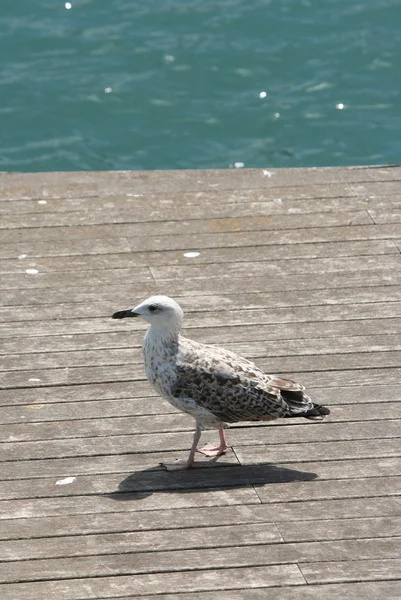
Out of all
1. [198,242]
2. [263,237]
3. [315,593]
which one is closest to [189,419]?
[315,593]

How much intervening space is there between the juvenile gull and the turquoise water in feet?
24.0

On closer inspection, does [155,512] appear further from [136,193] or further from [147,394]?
[136,193]

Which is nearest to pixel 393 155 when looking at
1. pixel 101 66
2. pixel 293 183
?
pixel 101 66

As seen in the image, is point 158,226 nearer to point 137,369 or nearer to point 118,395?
point 137,369

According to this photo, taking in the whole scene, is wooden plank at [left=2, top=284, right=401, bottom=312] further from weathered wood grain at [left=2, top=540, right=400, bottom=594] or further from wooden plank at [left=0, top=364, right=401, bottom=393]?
weathered wood grain at [left=2, top=540, right=400, bottom=594]

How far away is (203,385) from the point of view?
593 cm

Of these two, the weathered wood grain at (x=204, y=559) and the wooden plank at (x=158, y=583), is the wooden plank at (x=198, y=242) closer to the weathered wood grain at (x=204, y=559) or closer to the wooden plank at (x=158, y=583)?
the weathered wood grain at (x=204, y=559)

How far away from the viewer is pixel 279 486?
19.1ft

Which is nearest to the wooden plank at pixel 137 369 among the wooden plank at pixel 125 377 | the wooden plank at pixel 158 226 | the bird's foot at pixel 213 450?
the wooden plank at pixel 125 377

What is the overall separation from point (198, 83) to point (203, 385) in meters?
9.05

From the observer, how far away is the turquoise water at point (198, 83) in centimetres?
1364

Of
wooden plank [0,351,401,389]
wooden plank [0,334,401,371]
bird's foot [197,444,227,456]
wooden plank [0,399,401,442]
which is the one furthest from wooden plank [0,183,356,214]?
bird's foot [197,444,227,456]

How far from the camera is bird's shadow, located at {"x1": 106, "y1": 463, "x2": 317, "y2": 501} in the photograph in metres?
5.82

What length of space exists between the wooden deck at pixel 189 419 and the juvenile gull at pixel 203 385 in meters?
0.24
